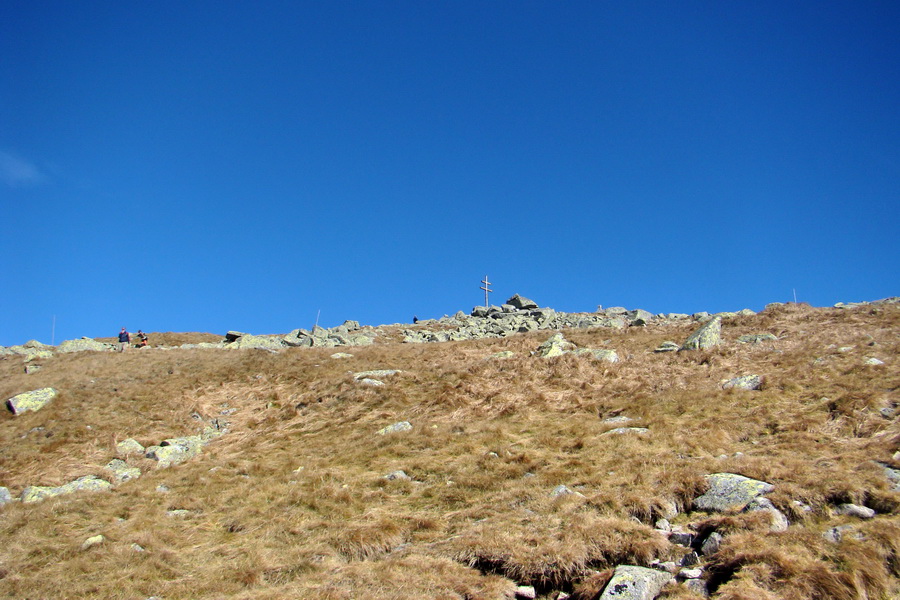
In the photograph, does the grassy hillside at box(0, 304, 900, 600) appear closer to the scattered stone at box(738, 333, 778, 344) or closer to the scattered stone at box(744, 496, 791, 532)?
the scattered stone at box(744, 496, 791, 532)

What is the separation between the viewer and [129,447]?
22.2 metres

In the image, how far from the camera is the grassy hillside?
1033 cm

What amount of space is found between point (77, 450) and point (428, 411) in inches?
557

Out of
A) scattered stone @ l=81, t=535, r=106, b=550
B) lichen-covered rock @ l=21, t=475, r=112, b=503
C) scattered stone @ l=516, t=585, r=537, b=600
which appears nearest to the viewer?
scattered stone @ l=516, t=585, r=537, b=600

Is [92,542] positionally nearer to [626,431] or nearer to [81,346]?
[626,431]

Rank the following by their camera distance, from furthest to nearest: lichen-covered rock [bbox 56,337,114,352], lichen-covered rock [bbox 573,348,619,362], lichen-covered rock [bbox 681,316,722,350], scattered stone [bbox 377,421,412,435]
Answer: lichen-covered rock [bbox 56,337,114,352], lichen-covered rock [bbox 681,316,722,350], lichen-covered rock [bbox 573,348,619,362], scattered stone [bbox 377,421,412,435]

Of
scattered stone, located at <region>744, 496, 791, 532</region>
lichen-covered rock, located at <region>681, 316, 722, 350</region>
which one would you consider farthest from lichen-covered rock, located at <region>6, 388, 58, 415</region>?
lichen-covered rock, located at <region>681, 316, 722, 350</region>

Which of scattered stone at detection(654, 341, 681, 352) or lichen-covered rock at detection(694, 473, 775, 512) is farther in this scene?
scattered stone at detection(654, 341, 681, 352)

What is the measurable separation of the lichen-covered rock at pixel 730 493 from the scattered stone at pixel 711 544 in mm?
1339

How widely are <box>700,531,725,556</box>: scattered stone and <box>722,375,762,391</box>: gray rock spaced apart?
11833mm

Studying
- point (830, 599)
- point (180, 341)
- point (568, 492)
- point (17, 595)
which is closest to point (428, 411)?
point (568, 492)

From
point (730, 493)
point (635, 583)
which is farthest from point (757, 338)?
point (635, 583)

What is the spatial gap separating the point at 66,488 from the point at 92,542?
251 inches

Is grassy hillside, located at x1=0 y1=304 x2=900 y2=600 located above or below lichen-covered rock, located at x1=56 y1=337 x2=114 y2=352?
below
